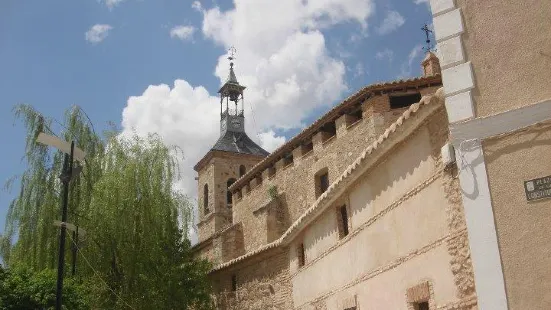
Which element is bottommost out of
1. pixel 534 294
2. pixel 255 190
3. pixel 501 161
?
pixel 534 294

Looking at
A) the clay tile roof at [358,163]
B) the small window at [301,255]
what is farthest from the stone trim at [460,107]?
the small window at [301,255]

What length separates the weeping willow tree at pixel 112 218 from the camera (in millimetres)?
14023

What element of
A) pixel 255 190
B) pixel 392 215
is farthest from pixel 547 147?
pixel 255 190

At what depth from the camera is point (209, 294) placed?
17328 mm

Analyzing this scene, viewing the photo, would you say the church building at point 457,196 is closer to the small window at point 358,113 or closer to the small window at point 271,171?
the small window at point 358,113

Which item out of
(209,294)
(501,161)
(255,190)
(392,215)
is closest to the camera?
(501,161)

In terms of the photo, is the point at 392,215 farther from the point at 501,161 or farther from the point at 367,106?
the point at 367,106

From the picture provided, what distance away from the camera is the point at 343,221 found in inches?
440

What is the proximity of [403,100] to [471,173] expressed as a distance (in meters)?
12.6

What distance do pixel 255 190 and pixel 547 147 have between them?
19.6m

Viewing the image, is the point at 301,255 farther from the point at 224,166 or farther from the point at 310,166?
the point at 224,166

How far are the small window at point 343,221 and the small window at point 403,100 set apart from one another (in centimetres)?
773

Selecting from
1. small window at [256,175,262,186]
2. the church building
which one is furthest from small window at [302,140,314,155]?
the church building

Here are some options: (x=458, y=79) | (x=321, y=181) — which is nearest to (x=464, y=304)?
(x=458, y=79)
